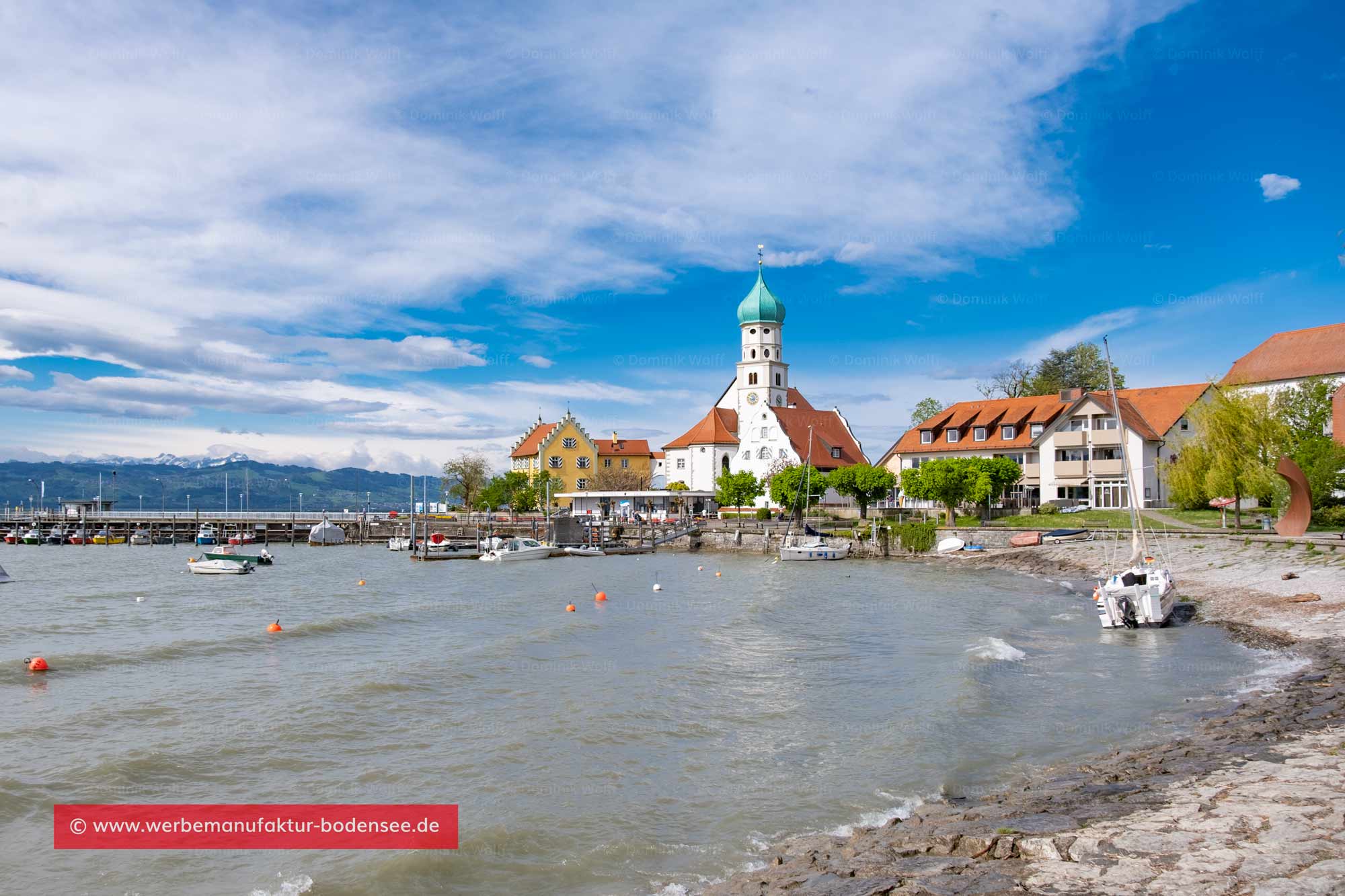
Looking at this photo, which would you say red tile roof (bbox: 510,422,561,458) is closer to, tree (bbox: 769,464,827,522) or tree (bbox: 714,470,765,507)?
tree (bbox: 714,470,765,507)

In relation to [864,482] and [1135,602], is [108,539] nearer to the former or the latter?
[864,482]

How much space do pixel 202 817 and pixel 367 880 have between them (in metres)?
3.67

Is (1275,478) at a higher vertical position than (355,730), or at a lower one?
higher

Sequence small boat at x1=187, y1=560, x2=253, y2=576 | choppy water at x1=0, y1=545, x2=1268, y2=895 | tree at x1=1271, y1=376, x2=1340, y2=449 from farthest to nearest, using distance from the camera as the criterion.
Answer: small boat at x1=187, y1=560, x2=253, y2=576
tree at x1=1271, y1=376, x2=1340, y2=449
choppy water at x1=0, y1=545, x2=1268, y2=895

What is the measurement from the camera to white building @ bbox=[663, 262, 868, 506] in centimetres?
8950

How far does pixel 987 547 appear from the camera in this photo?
Answer: 187 feet

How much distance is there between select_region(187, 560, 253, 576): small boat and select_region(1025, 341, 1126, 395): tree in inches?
2793

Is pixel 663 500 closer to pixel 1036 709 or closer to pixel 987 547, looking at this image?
pixel 987 547

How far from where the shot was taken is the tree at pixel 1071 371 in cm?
8588

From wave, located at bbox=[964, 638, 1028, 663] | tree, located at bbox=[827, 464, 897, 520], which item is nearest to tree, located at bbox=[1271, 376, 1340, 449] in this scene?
tree, located at bbox=[827, 464, 897, 520]

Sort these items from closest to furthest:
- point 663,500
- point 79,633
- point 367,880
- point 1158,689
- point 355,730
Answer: point 367,880
point 355,730
point 1158,689
point 79,633
point 663,500

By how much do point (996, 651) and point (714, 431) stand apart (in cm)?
7593

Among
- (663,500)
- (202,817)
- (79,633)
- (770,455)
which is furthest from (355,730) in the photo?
(663,500)

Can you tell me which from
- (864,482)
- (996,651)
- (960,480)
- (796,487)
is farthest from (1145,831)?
(796,487)
